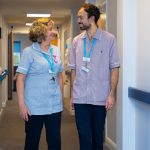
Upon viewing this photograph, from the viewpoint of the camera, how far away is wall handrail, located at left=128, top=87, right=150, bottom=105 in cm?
329

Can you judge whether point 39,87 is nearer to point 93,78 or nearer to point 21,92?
point 21,92

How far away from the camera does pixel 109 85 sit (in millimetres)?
3145

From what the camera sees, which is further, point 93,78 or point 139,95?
point 139,95

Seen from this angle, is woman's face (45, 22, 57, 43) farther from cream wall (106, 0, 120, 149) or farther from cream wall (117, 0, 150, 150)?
cream wall (106, 0, 120, 149)

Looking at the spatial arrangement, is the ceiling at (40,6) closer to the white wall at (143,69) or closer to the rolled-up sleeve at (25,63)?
the white wall at (143,69)

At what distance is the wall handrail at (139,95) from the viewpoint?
3286 mm

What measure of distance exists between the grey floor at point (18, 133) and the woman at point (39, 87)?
2068 mm

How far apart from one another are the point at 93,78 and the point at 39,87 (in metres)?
0.47

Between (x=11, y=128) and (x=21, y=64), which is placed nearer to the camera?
(x=21, y=64)

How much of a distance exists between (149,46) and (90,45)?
1.95ft

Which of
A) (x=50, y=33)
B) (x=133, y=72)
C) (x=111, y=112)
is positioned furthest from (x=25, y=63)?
(x=111, y=112)

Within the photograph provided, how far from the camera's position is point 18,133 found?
624 centimetres

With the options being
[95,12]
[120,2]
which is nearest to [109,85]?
[95,12]

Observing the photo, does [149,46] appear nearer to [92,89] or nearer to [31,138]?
[92,89]
